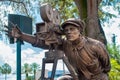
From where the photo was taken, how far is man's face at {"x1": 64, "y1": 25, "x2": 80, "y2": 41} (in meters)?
3.04

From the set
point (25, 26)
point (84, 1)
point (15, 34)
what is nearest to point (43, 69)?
point (15, 34)

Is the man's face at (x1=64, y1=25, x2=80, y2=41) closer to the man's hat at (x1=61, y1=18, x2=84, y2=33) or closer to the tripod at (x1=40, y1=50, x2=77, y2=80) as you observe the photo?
the man's hat at (x1=61, y1=18, x2=84, y2=33)

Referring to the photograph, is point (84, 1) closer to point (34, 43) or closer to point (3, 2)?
point (3, 2)

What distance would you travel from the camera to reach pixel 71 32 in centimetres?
304

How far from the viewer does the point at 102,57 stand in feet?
10.4

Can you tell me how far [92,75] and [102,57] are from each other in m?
0.18

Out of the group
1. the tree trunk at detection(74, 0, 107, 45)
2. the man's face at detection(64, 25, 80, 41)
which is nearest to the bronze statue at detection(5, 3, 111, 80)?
the man's face at detection(64, 25, 80, 41)

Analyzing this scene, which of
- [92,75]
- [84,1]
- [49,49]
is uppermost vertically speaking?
[84,1]

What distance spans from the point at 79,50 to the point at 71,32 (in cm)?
18

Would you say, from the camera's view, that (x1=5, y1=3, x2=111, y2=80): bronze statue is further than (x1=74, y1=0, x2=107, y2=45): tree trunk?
No

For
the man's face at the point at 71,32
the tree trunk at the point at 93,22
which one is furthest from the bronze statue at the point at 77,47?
the tree trunk at the point at 93,22

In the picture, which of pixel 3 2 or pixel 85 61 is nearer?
pixel 85 61

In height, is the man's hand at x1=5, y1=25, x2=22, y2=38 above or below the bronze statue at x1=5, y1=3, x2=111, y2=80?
above

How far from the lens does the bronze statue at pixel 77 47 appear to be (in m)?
3.07
